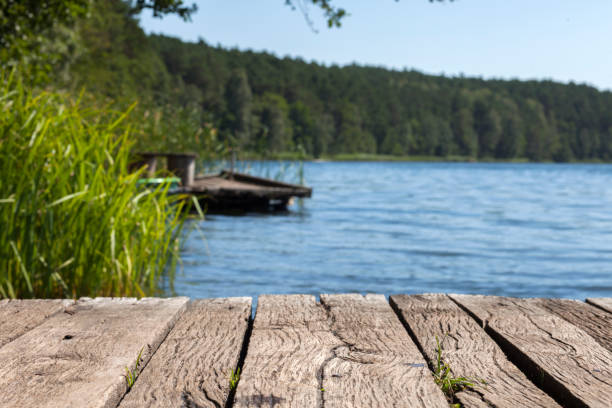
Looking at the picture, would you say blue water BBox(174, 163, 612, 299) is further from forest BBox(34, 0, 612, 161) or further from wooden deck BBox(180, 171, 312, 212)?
forest BBox(34, 0, 612, 161)

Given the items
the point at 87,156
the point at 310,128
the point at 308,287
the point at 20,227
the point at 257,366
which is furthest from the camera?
the point at 310,128

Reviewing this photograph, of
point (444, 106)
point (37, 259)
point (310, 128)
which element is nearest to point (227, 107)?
point (310, 128)

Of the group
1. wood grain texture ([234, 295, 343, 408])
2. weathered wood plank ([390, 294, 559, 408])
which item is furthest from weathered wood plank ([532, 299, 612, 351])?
wood grain texture ([234, 295, 343, 408])

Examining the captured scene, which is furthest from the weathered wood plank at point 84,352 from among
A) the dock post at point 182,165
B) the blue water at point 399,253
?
the dock post at point 182,165

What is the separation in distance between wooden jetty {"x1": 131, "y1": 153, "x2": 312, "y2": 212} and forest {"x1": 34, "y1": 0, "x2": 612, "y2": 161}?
134 feet

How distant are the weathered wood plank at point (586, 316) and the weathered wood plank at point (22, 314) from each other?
1.44 metres

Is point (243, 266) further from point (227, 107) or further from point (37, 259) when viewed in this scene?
point (227, 107)

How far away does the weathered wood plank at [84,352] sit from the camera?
1138 millimetres

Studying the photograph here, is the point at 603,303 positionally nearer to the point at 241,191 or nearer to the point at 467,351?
the point at 467,351

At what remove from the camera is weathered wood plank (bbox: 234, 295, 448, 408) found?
1.15 meters

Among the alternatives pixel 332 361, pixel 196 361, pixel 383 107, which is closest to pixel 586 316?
pixel 332 361

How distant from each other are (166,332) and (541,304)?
45.3 inches

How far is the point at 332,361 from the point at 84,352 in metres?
0.55

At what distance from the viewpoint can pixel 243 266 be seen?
7414 mm
